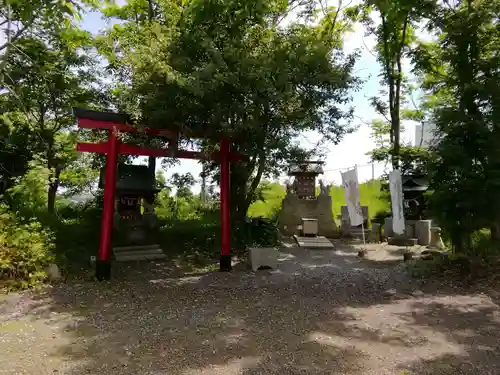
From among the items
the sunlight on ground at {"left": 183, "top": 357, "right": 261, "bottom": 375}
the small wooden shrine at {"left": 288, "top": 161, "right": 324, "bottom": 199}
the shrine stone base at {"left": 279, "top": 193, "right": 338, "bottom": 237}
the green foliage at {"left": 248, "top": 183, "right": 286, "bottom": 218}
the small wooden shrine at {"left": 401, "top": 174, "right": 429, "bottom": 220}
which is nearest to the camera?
the sunlight on ground at {"left": 183, "top": 357, "right": 261, "bottom": 375}

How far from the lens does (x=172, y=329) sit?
554 cm

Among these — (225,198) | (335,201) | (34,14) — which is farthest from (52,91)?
(335,201)

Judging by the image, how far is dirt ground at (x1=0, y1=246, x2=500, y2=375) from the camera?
4305 millimetres

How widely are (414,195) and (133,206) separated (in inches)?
415

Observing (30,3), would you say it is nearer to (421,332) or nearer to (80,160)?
(80,160)

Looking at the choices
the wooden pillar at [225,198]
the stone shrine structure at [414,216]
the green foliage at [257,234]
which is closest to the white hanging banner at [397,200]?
the stone shrine structure at [414,216]

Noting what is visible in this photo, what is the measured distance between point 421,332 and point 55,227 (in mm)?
9778

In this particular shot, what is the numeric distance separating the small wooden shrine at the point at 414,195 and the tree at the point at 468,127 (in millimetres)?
5650

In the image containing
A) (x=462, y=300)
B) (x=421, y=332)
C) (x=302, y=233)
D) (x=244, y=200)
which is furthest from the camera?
(x=302, y=233)

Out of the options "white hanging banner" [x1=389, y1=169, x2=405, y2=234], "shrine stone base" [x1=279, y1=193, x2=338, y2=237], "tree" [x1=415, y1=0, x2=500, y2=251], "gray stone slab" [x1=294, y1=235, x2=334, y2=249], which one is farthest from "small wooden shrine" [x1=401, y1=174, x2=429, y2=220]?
"tree" [x1=415, y1=0, x2=500, y2=251]

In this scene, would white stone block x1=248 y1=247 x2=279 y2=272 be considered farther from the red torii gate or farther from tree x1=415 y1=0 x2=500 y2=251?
tree x1=415 y1=0 x2=500 y2=251

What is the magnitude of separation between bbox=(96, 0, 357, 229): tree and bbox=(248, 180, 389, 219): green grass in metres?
10.1

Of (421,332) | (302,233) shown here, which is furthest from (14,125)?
(421,332)

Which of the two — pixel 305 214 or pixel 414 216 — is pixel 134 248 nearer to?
pixel 305 214
